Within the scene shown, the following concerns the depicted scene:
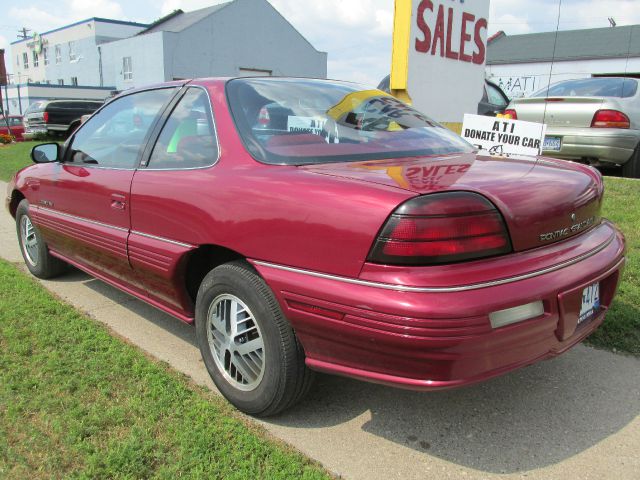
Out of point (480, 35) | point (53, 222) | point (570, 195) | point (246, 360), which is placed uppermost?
point (480, 35)

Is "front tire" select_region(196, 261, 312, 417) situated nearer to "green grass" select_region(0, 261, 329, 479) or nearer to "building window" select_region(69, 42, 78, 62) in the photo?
"green grass" select_region(0, 261, 329, 479)

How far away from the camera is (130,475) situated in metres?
2.08

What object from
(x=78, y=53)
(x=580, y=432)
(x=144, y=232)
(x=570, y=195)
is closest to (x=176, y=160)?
(x=144, y=232)

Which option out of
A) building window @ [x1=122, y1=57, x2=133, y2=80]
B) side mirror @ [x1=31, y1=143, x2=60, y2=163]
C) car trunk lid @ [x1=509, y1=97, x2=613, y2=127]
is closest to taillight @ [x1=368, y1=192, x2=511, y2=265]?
side mirror @ [x1=31, y1=143, x2=60, y2=163]

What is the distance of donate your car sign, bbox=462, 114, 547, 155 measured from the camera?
455 centimetres

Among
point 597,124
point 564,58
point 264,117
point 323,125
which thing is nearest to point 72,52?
point 564,58

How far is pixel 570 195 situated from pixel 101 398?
232 cm

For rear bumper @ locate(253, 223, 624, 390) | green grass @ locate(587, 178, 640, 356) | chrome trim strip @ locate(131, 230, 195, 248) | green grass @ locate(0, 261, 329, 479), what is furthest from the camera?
green grass @ locate(587, 178, 640, 356)

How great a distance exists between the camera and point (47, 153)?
4012mm

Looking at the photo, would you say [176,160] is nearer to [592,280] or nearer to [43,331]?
[43,331]

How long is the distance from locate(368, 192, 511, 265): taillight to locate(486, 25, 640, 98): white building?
123 feet

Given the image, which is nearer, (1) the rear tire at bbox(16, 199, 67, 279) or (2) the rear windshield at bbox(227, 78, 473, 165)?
(2) the rear windshield at bbox(227, 78, 473, 165)

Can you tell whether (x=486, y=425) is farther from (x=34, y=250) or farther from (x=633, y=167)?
(x=633, y=167)

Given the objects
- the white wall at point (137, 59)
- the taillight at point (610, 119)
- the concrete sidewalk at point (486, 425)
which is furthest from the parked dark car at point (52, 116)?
the concrete sidewalk at point (486, 425)
